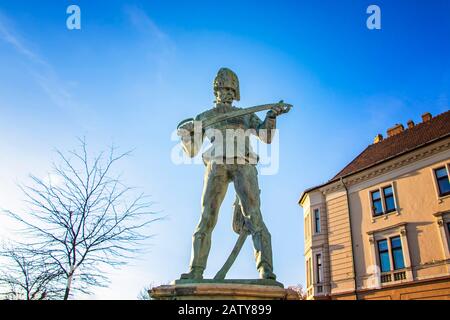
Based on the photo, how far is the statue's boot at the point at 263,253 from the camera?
420 cm

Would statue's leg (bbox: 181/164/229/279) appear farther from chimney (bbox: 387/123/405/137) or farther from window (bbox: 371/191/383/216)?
chimney (bbox: 387/123/405/137)

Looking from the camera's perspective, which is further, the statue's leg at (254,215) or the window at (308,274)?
the window at (308,274)

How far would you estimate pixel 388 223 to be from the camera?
70.4ft

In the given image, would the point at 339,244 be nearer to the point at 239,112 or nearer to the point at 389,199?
the point at 389,199

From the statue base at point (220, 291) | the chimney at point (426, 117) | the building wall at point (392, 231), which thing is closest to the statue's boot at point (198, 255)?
the statue base at point (220, 291)

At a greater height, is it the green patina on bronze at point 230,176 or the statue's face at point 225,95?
the statue's face at point 225,95

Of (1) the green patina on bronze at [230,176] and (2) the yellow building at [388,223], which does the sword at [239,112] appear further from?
(2) the yellow building at [388,223]

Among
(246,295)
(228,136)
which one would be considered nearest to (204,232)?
(246,295)

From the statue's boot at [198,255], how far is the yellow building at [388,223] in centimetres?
1819

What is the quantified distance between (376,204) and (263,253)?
20.9m

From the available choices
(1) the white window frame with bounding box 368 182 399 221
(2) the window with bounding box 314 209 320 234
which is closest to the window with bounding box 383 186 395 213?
(1) the white window frame with bounding box 368 182 399 221

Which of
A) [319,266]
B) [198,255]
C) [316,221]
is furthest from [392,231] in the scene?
[198,255]

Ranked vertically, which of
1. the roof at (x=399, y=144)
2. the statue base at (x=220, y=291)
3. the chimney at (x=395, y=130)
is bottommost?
the statue base at (x=220, y=291)
